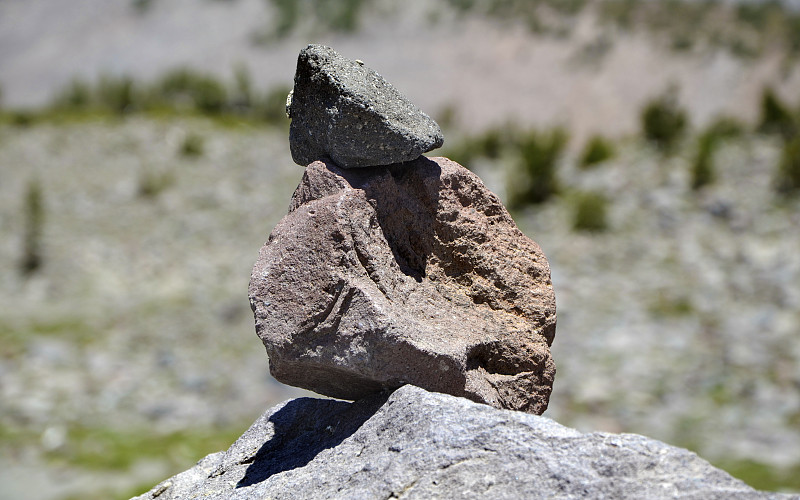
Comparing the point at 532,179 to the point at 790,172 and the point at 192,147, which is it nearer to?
the point at 790,172

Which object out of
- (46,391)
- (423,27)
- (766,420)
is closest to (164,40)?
(423,27)

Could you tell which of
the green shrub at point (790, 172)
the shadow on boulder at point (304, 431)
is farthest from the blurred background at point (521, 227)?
the shadow on boulder at point (304, 431)

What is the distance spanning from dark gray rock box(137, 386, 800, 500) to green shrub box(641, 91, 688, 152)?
11364 mm

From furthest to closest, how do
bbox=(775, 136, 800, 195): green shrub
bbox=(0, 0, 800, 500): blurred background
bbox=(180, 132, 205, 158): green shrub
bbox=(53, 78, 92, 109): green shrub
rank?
1. bbox=(53, 78, 92, 109): green shrub
2. bbox=(180, 132, 205, 158): green shrub
3. bbox=(775, 136, 800, 195): green shrub
4. bbox=(0, 0, 800, 500): blurred background

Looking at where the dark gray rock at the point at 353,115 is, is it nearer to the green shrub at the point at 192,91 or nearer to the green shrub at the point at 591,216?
the green shrub at the point at 591,216

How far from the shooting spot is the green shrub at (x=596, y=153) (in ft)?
43.4

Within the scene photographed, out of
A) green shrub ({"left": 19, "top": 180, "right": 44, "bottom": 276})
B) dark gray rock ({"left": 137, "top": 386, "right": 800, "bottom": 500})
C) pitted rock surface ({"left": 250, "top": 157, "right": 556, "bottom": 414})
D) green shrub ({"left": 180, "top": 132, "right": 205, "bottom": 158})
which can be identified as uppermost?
green shrub ({"left": 180, "top": 132, "right": 205, "bottom": 158})

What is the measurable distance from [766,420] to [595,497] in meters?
5.78

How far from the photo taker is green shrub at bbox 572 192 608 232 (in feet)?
36.6

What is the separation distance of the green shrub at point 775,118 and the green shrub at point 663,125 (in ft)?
4.25

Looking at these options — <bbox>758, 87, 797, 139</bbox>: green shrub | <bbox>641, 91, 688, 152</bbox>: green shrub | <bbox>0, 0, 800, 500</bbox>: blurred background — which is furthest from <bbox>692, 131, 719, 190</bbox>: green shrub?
<bbox>758, 87, 797, 139</bbox>: green shrub

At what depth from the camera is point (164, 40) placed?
88.0 feet

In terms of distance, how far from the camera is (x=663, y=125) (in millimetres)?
13586

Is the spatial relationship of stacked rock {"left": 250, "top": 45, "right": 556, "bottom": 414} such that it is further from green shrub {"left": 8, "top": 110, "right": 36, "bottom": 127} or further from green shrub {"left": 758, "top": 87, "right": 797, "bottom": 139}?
green shrub {"left": 8, "top": 110, "right": 36, "bottom": 127}
